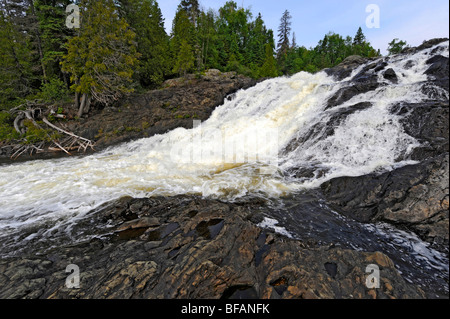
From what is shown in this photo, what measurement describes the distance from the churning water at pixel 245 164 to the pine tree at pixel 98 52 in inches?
381

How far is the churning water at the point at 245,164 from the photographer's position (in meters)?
5.86

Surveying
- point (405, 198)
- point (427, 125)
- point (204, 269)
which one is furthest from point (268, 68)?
point (204, 269)

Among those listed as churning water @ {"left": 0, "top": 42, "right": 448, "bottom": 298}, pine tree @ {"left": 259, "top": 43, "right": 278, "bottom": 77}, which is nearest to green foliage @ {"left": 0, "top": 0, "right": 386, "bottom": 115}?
churning water @ {"left": 0, "top": 42, "right": 448, "bottom": 298}

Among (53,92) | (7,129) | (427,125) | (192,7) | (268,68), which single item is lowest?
(427,125)

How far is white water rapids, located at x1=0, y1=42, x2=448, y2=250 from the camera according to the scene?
19.6 feet

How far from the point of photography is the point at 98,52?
15336mm

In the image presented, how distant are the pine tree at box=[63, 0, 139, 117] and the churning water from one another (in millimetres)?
9671

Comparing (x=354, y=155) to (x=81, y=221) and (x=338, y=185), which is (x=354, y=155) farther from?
(x=81, y=221)

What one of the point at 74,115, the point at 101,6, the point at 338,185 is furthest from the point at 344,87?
the point at 74,115

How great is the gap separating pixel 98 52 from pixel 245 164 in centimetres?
1544

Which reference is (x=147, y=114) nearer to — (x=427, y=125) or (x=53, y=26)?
(x=53, y=26)

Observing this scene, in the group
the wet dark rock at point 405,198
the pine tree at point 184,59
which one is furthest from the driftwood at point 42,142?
the wet dark rock at point 405,198

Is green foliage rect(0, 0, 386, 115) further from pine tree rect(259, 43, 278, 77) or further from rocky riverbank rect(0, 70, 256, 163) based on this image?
pine tree rect(259, 43, 278, 77)
